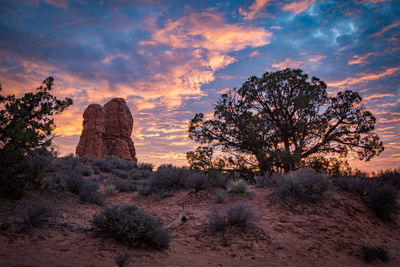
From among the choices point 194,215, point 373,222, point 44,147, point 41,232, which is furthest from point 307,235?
point 44,147

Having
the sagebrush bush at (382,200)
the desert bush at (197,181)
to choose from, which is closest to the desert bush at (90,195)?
the desert bush at (197,181)

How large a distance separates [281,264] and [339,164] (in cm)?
890

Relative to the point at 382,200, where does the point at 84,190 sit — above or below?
above

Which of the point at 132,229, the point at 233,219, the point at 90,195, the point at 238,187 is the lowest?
the point at 233,219

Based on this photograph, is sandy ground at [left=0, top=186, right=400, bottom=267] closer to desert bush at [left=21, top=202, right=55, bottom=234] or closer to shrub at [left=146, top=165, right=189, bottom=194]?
desert bush at [left=21, top=202, right=55, bottom=234]

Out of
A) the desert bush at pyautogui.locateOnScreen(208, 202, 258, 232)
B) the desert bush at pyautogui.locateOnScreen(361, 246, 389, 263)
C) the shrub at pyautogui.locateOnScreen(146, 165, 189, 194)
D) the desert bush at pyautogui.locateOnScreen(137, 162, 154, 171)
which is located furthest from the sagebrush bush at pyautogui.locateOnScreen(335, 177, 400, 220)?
the desert bush at pyautogui.locateOnScreen(137, 162, 154, 171)

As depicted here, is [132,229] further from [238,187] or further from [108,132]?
[108,132]

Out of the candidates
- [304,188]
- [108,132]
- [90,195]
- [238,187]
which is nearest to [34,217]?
[90,195]

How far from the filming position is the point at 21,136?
6.12 meters

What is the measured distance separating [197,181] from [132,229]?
5515mm

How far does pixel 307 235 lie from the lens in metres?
5.81

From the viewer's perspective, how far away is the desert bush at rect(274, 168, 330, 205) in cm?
→ 756

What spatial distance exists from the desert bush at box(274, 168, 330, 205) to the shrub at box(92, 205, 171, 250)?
4566 mm

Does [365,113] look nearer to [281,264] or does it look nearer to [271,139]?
[271,139]
